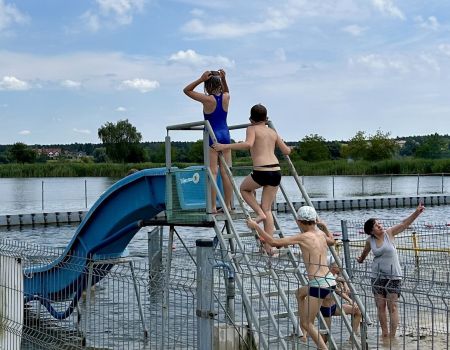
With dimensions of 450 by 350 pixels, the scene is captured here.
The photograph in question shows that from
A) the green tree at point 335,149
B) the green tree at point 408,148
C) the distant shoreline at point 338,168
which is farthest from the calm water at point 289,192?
the green tree at point 408,148

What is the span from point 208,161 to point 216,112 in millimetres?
835

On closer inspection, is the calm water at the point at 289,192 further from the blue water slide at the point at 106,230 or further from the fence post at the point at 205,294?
the fence post at the point at 205,294

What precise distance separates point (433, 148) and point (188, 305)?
471ft

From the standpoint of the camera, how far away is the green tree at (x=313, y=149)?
450 feet

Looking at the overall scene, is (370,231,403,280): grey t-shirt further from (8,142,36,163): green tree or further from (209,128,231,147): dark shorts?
(8,142,36,163): green tree

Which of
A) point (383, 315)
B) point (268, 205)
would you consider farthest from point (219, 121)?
point (383, 315)

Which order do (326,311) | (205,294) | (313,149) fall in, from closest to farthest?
(205,294), (326,311), (313,149)

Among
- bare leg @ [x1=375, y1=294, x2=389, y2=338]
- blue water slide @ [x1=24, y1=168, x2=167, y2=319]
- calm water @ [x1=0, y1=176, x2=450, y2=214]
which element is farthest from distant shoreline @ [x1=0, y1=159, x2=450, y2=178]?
bare leg @ [x1=375, y1=294, x2=389, y2=338]

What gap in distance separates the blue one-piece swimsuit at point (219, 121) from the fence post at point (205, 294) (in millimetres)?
4571

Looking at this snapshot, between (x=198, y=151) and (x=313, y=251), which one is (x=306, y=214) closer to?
(x=313, y=251)

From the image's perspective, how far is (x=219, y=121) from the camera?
11.4 metres

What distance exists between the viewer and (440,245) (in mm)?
19953

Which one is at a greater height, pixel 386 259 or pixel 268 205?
pixel 268 205

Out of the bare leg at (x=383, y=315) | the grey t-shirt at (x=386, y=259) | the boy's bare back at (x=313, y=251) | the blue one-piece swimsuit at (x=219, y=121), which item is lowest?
the bare leg at (x=383, y=315)
